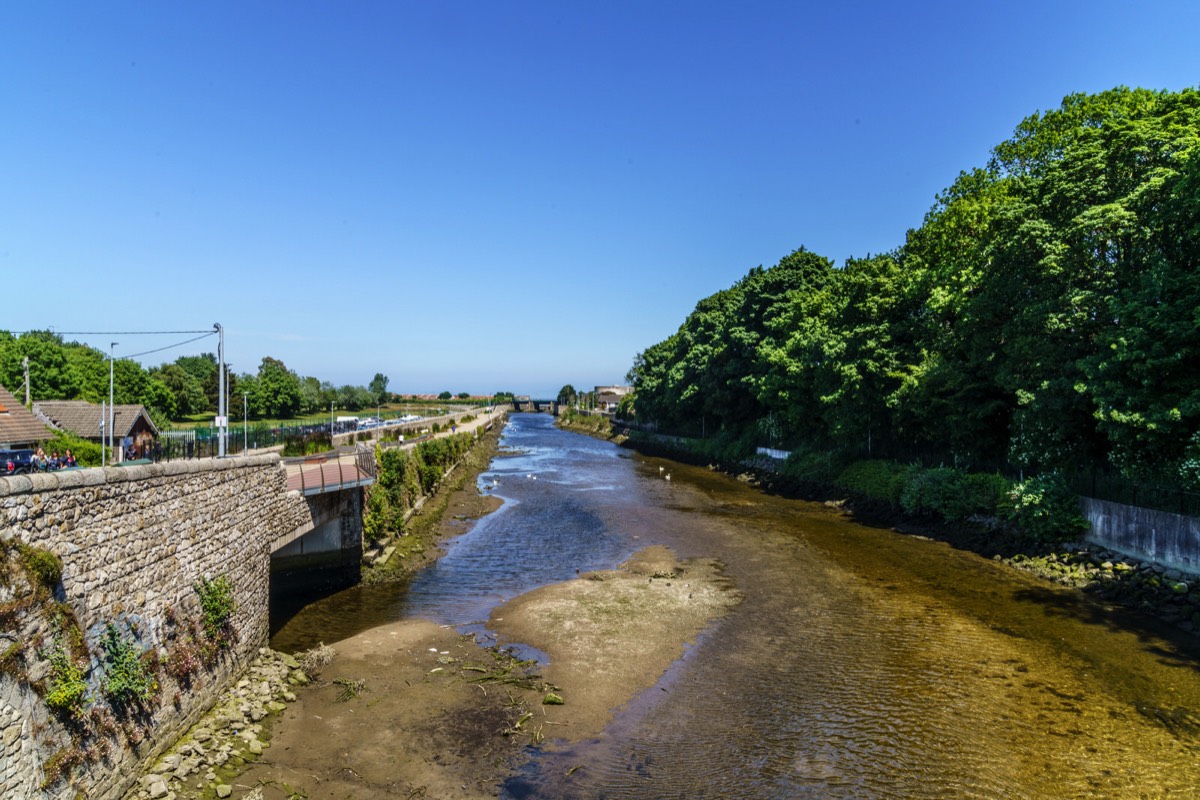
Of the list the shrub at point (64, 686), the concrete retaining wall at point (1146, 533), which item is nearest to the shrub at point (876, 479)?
the concrete retaining wall at point (1146, 533)

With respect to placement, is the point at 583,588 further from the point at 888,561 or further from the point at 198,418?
the point at 198,418

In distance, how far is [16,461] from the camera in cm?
2386

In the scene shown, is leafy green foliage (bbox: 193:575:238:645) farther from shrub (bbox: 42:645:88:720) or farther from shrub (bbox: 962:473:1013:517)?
shrub (bbox: 962:473:1013:517)

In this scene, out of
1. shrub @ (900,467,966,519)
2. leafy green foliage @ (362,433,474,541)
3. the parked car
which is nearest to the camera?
the parked car

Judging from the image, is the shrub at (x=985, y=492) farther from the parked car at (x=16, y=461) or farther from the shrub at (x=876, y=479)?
the parked car at (x=16, y=461)

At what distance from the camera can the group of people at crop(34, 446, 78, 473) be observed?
2394 centimetres

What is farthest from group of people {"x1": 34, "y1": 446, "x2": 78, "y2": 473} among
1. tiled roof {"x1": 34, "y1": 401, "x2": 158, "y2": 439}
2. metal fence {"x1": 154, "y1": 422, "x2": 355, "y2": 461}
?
tiled roof {"x1": 34, "y1": 401, "x2": 158, "y2": 439}

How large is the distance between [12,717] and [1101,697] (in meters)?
20.8

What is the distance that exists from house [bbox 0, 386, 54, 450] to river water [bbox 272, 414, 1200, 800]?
1361 centimetres

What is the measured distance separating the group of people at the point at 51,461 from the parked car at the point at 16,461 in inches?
7.5

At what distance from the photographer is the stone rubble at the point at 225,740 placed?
10891mm

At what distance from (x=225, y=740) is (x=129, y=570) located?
386 cm

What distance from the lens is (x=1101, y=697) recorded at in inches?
609

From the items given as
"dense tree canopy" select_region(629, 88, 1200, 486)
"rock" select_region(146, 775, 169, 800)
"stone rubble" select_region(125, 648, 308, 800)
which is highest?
"dense tree canopy" select_region(629, 88, 1200, 486)
